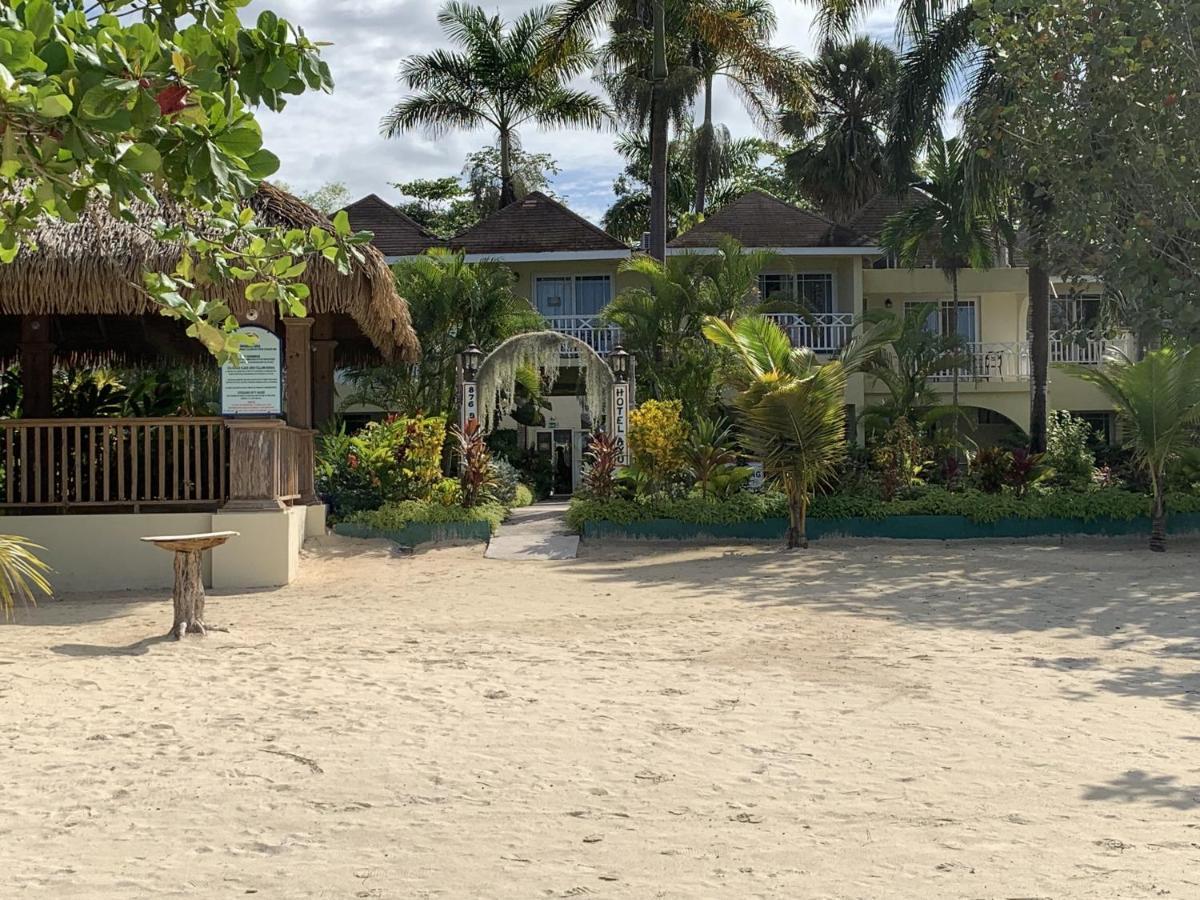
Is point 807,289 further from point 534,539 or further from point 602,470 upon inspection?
point 534,539

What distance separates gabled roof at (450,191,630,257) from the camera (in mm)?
24453

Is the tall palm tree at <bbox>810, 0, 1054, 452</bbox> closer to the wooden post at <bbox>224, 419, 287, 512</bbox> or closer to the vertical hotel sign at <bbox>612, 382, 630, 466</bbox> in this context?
the vertical hotel sign at <bbox>612, 382, 630, 466</bbox>

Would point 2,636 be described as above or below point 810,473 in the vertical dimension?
below

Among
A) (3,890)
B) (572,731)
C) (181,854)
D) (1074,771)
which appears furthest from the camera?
(572,731)

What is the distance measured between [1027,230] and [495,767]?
12.2 metres

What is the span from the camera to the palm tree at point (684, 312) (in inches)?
744

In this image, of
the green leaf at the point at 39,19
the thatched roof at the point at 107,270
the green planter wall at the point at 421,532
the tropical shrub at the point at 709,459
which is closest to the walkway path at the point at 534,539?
the green planter wall at the point at 421,532

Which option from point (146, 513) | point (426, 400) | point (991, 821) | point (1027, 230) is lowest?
point (991, 821)

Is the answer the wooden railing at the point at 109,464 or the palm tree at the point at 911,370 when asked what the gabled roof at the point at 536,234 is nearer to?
the palm tree at the point at 911,370

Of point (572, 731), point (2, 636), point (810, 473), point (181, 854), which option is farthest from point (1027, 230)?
point (181, 854)

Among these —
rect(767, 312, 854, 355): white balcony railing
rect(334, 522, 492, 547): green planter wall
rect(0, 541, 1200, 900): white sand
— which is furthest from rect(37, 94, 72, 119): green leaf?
rect(767, 312, 854, 355): white balcony railing

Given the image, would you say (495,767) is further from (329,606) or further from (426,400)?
(426,400)

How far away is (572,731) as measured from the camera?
5.55 metres

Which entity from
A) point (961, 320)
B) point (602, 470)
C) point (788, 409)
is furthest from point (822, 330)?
point (788, 409)
